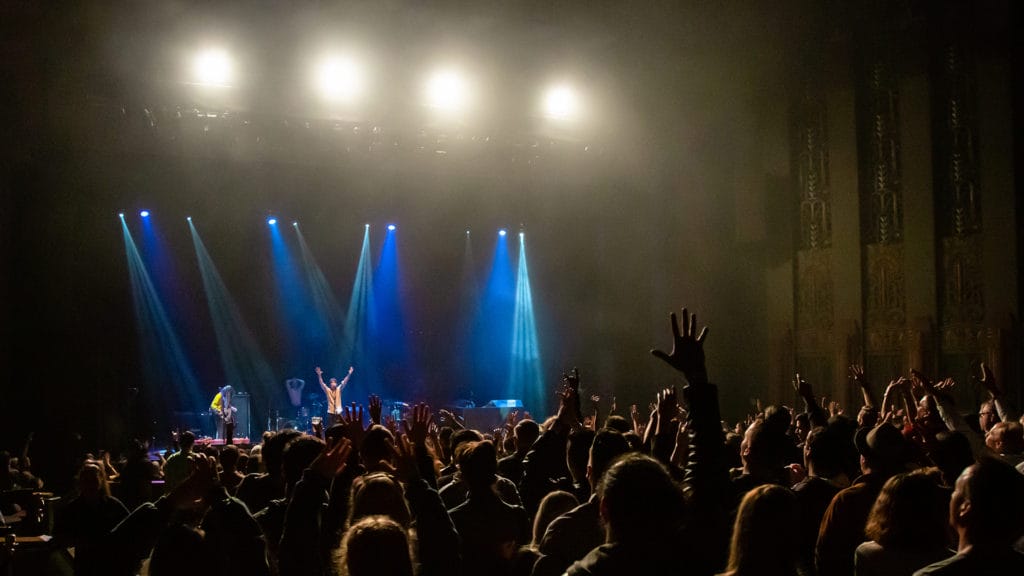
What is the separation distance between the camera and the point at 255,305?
75.0 feet

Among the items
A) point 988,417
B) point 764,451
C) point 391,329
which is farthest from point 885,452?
point 391,329

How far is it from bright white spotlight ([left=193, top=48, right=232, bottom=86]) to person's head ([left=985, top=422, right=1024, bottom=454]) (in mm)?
15114

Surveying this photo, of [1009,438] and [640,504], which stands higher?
[640,504]

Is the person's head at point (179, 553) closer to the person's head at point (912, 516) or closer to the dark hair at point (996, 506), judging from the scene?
the person's head at point (912, 516)

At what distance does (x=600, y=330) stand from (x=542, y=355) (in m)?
1.85

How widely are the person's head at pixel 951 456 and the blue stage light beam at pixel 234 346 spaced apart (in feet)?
64.6

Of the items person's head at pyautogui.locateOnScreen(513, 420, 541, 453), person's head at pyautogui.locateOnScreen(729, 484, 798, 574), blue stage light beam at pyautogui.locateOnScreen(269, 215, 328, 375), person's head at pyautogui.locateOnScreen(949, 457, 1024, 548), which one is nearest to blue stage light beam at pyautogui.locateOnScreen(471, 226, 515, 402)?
blue stage light beam at pyautogui.locateOnScreen(269, 215, 328, 375)

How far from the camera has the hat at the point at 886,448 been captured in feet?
13.2

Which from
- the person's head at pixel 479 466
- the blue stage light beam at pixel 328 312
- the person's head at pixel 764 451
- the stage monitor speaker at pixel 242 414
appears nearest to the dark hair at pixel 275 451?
the person's head at pixel 479 466

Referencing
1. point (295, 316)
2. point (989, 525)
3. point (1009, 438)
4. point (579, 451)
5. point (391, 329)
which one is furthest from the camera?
point (391, 329)

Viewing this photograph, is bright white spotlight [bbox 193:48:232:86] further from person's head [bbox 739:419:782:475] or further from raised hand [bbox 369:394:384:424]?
person's head [bbox 739:419:782:475]

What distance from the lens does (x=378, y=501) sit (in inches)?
140

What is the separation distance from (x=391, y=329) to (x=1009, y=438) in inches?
777

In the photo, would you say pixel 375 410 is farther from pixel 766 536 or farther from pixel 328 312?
pixel 328 312
